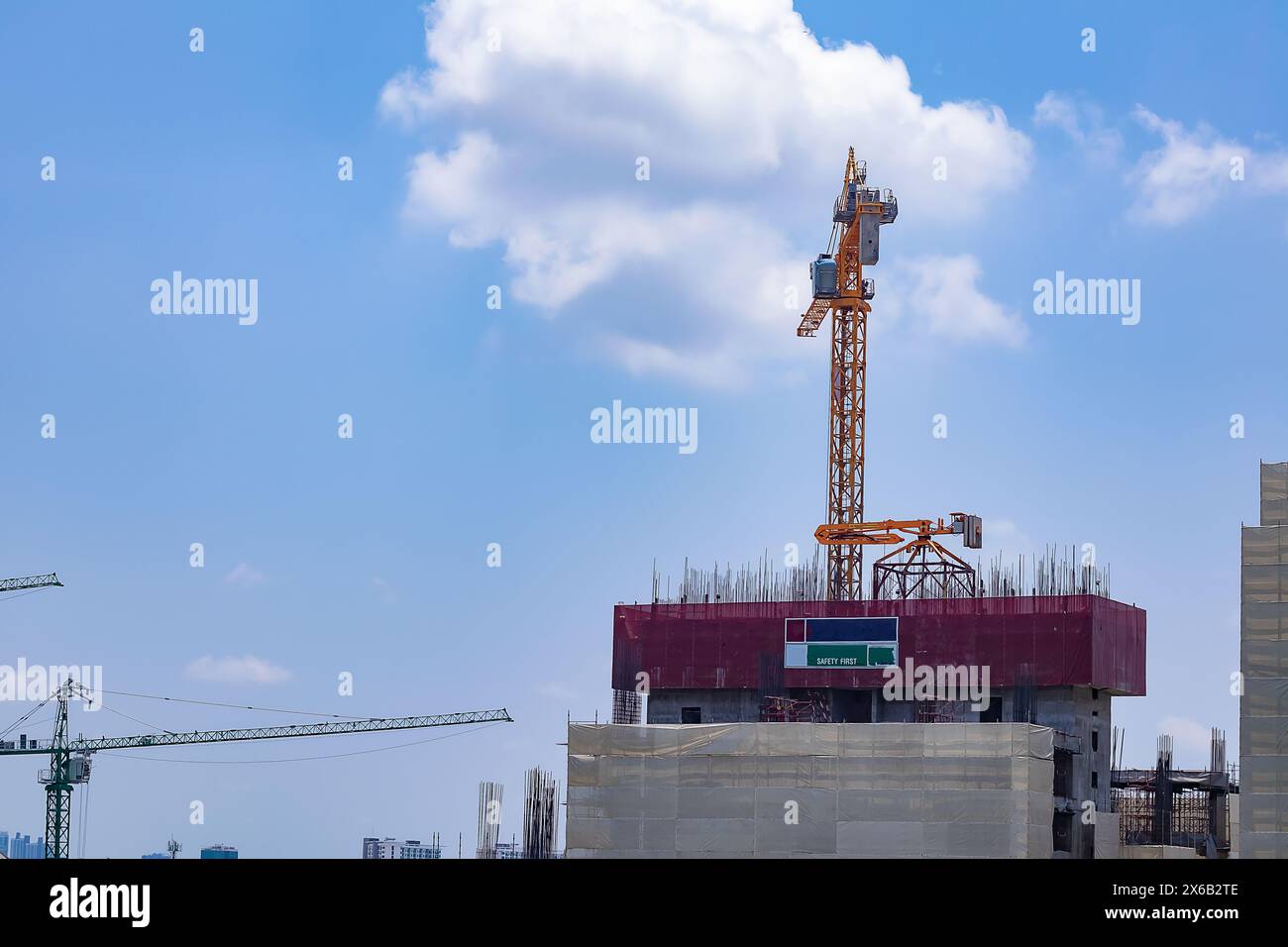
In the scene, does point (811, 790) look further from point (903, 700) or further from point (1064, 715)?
point (1064, 715)

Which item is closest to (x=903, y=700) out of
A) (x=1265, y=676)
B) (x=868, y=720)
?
(x=868, y=720)

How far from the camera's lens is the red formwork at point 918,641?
8294 cm

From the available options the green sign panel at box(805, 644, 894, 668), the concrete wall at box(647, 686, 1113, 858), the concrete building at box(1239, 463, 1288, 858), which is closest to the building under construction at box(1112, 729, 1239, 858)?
the concrete wall at box(647, 686, 1113, 858)

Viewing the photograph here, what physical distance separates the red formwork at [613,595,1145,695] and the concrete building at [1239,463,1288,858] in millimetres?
29234

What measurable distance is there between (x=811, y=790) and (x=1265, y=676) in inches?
1007

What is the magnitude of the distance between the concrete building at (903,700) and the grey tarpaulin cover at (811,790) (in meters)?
0.09

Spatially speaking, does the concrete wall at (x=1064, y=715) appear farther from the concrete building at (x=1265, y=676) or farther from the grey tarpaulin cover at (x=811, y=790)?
the concrete building at (x=1265, y=676)

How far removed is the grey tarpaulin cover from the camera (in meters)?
72.1

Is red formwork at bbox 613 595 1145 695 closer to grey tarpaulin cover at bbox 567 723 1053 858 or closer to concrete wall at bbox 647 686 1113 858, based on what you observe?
concrete wall at bbox 647 686 1113 858

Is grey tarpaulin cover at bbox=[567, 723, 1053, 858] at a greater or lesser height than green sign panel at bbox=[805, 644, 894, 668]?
lesser

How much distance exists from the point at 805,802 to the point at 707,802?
4.47m

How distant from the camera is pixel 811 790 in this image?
7431 cm

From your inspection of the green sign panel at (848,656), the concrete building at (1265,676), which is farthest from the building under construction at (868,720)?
the concrete building at (1265,676)

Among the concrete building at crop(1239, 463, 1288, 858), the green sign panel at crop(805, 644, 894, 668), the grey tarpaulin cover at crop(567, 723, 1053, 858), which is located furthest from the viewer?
the green sign panel at crop(805, 644, 894, 668)
